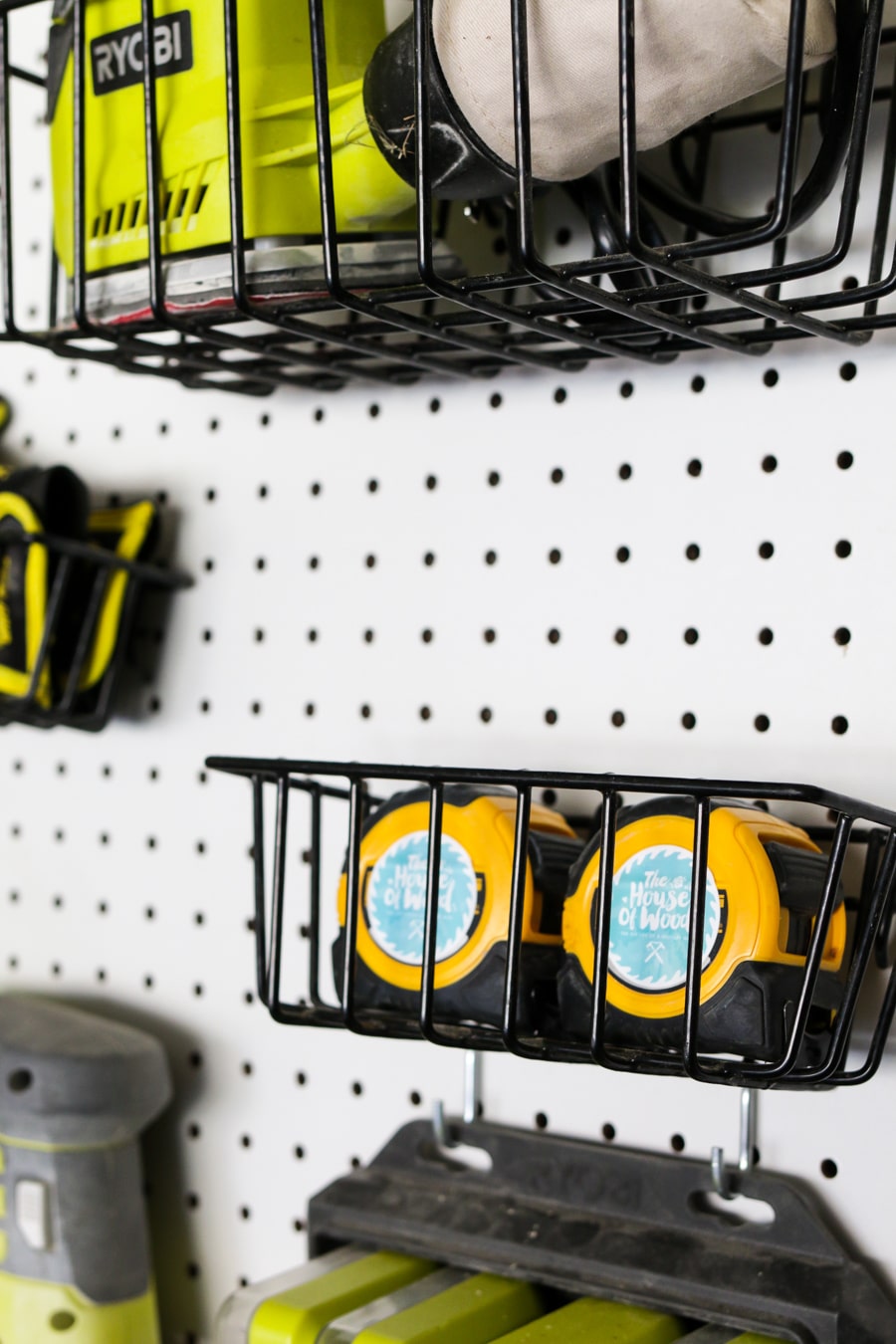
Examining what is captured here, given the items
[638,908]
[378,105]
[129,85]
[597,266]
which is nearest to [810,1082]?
[638,908]

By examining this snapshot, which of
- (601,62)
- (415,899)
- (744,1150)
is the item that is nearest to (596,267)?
(601,62)

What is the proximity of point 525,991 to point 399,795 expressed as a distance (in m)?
0.13

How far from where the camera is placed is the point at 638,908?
658 mm

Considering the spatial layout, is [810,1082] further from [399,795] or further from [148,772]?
[148,772]

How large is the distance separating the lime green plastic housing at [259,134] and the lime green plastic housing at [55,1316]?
2.05 feet

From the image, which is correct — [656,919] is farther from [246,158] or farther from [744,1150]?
[246,158]

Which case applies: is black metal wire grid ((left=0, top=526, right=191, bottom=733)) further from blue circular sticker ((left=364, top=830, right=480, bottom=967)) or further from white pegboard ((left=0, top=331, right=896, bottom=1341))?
blue circular sticker ((left=364, top=830, right=480, bottom=967))

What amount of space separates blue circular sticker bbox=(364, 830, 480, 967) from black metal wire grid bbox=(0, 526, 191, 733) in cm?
31

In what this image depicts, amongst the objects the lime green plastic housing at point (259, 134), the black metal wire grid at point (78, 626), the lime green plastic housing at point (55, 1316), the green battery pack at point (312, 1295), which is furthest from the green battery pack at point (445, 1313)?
the lime green plastic housing at point (259, 134)

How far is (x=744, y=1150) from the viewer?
75cm

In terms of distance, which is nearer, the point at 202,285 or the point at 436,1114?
the point at 202,285

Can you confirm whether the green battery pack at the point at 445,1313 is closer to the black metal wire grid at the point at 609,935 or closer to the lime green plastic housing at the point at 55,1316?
the black metal wire grid at the point at 609,935

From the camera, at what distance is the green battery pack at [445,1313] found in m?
0.70

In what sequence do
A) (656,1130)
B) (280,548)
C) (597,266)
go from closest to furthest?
(597,266)
(656,1130)
(280,548)
